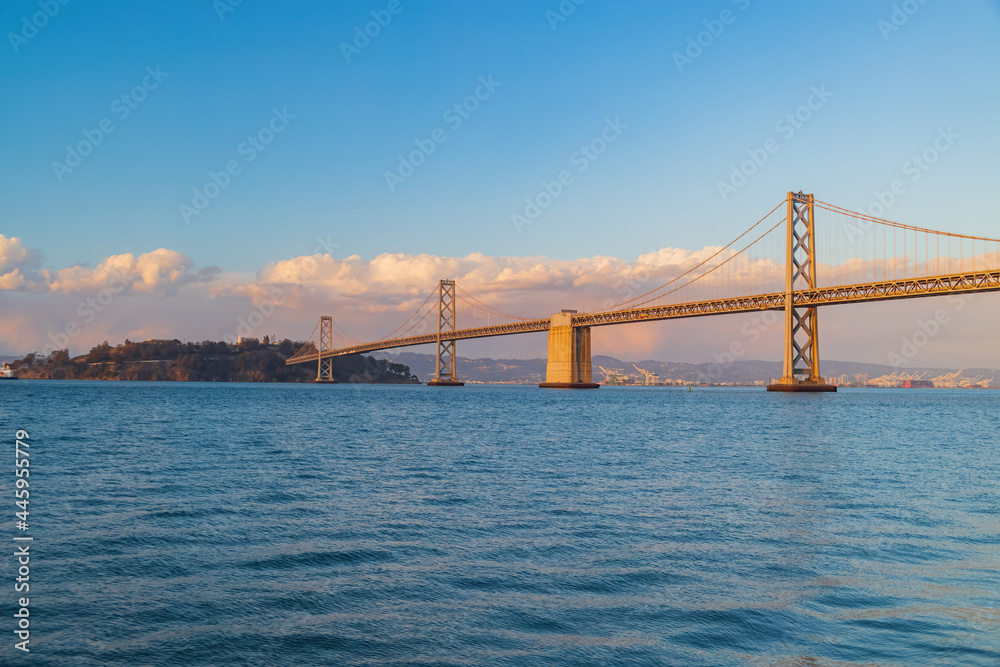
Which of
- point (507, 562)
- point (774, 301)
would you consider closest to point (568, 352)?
point (774, 301)

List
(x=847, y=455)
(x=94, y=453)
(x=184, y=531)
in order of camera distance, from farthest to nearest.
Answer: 1. (x=847, y=455)
2. (x=94, y=453)
3. (x=184, y=531)

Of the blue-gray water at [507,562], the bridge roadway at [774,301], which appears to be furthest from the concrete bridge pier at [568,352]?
the blue-gray water at [507,562]

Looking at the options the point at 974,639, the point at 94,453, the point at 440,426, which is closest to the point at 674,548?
the point at 974,639

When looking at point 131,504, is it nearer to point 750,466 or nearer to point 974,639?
point 974,639

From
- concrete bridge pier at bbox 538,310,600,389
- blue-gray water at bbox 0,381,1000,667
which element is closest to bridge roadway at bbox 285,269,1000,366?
concrete bridge pier at bbox 538,310,600,389

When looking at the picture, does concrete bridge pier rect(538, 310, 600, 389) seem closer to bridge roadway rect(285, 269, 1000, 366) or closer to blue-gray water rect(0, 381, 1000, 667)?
bridge roadway rect(285, 269, 1000, 366)

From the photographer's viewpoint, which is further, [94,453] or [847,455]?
[847,455]
